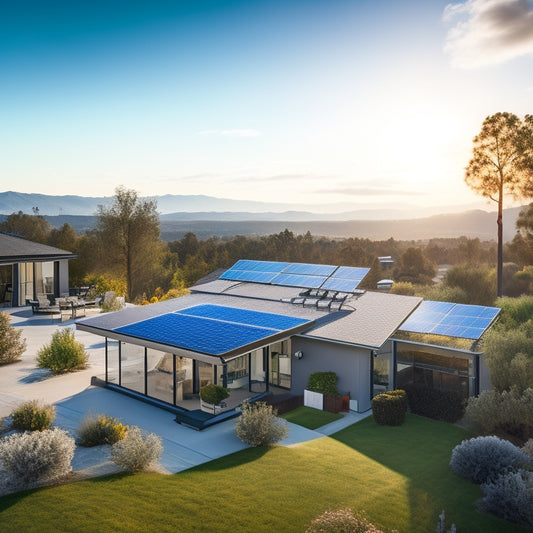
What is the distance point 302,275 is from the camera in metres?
22.1

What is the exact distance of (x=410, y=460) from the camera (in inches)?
452

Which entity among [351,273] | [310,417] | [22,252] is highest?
[22,252]

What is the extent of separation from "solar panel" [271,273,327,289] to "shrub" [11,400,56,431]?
37.7 ft

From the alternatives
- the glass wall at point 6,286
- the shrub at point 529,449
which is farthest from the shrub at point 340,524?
the glass wall at point 6,286

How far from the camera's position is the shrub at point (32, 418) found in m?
12.3

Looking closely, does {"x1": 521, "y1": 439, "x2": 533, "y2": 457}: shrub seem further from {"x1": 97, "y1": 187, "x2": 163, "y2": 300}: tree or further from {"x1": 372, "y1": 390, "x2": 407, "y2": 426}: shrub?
{"x1": 97, "y1": 187, "x2": 163, "y2": 300}: tree

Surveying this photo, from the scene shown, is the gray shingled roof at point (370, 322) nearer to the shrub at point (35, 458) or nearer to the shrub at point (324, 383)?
the shrub at point (324, 383)

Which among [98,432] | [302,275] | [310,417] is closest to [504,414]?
[310,417]

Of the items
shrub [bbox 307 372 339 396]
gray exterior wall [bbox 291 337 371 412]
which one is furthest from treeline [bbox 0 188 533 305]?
shrub [bbox 307 372 339 396]

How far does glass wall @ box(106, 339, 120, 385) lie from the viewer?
16531 mm

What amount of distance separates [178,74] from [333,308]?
69.0ft

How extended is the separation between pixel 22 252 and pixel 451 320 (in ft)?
88.8

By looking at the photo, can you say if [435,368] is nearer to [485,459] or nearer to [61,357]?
[485,459]

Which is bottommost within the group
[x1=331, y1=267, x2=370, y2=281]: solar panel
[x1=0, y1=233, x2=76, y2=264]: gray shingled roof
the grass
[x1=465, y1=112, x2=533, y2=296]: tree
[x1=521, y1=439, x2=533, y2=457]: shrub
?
the grass
